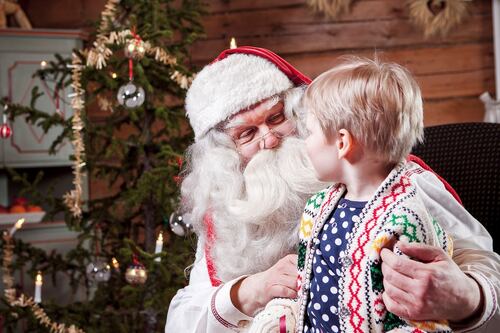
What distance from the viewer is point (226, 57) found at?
6.71 ft

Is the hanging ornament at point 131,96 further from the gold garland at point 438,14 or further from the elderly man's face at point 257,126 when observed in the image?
the gold garland at point 438,14

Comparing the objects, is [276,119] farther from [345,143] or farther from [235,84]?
[345,143]

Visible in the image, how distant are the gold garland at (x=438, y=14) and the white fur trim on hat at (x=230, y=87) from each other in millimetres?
2513

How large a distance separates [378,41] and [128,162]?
5.78 feet

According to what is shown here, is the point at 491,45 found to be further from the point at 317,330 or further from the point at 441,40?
the point at 317,330

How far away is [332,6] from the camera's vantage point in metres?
4.50

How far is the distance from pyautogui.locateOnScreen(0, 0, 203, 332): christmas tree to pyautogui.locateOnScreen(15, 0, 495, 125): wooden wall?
1.13 meters

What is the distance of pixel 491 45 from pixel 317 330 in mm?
3312

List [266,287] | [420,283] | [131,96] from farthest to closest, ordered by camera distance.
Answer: [131,96], [266,287], [420,283]

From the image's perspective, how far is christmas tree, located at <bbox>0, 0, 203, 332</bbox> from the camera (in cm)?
335

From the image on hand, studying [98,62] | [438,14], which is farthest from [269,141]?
[438,14]

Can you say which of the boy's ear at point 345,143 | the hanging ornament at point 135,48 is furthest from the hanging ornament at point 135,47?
the boy's ear at point 345,143

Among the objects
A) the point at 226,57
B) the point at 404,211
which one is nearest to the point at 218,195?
the point at 226,57

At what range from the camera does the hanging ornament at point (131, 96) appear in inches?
124
